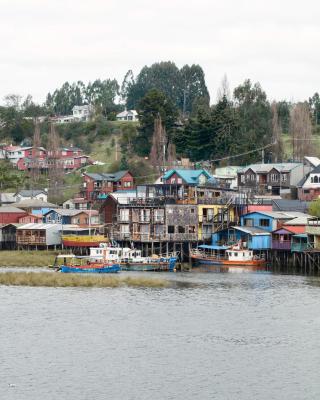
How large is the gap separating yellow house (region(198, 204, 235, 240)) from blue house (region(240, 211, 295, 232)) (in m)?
2.09

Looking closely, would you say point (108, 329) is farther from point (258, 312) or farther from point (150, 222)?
point (150, 222)

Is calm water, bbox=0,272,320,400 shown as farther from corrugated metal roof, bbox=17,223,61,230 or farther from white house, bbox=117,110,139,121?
white house, bbox=117,110,139,121

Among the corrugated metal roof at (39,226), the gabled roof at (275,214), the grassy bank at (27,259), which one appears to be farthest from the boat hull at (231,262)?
the corrugated metal roof at (39,226)

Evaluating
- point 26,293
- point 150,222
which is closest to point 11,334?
point 26,293

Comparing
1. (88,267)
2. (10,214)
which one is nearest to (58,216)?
(10,214)

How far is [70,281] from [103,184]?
57281 millimetres

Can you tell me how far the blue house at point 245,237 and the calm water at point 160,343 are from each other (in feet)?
67.7

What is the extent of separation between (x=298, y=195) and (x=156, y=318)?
193 ft

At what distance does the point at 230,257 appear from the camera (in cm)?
8819

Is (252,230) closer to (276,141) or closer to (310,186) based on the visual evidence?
(310,186)

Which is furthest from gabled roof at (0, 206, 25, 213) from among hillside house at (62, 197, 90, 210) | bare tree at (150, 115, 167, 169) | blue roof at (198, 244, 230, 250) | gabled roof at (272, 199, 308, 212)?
gabled roof at (272, 199, 308, 212)

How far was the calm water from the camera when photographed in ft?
130

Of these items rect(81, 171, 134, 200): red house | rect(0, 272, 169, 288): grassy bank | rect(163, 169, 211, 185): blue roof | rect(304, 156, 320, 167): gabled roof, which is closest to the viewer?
rect(0, 272, 169, 288): grassy bank

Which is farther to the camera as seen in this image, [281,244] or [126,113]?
[126,113]
